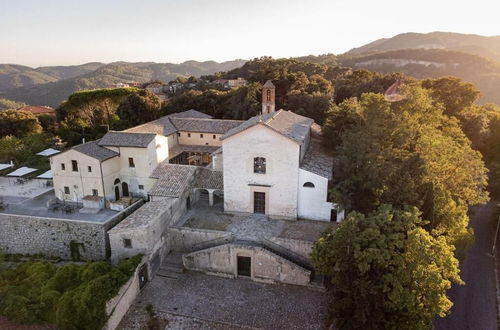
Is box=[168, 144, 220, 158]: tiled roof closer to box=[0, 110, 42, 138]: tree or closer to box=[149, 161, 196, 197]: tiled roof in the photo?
box=[149, 161, 196, 197]: tiled roof

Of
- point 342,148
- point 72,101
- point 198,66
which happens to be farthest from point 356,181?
point 198,66

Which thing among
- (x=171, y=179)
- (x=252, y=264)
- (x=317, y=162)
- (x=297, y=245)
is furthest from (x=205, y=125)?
(x=297, y=245)

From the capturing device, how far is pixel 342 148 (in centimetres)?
2375

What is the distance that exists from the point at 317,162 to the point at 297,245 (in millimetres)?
7503

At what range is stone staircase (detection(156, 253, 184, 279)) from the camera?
22172 mm

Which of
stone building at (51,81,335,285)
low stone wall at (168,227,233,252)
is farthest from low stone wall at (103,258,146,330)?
low stone wall at (168,227,233,252)

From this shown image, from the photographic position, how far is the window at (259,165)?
966 inches

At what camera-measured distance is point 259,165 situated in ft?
80.9

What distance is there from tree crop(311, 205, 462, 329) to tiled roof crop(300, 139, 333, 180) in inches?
312

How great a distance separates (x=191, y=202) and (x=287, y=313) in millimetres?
12340

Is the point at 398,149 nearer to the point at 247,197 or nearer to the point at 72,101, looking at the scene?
the point at 247,197

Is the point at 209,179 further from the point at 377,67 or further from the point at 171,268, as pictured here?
the point at 377,67

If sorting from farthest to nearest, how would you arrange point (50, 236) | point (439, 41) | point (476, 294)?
1. point (439, 41)
2. point (50, 236)
3. point (476, 294)

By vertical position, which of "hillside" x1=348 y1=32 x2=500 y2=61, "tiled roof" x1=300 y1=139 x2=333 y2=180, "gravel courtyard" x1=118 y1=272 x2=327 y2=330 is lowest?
"gravel courtyard" x1=118 y1=272 x2=327 y2=330
